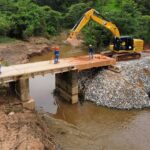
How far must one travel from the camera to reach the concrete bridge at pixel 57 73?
64.4 feet

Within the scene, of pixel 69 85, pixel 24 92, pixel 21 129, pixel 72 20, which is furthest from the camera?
pixel 72 20

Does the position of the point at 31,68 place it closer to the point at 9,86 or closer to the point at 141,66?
the point at 9,86

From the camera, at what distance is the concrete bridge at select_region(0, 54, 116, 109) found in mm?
19625

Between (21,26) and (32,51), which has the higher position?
(21,26)

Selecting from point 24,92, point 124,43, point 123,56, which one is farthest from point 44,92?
point 124,43

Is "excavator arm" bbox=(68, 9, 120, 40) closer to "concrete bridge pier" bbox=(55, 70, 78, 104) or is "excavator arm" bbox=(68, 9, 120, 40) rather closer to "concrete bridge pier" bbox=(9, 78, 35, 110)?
"concrete bridge pier" bbox=(55, 70, 78, 104)

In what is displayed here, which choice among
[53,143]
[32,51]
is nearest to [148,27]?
[32,51]

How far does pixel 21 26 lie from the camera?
41312 millimetres

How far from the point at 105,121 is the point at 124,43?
321 inches

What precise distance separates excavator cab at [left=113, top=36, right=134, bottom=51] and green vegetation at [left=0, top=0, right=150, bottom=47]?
998 centimetres

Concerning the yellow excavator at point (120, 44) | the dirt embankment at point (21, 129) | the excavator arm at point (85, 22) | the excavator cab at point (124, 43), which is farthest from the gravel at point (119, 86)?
the dirt embankment at point (21, 129)

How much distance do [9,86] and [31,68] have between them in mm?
1979

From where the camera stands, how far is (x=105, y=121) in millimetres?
19797

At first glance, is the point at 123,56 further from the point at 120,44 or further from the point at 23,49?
the point at 23,49
